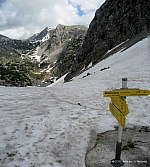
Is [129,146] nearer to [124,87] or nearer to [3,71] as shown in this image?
[124,87]

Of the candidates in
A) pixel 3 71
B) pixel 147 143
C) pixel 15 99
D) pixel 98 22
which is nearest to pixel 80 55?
pixel 98 22

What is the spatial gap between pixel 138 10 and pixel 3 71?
16491 centimetres

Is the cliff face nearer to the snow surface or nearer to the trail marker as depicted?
the snow surface

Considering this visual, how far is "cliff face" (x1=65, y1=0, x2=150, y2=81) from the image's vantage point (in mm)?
58169

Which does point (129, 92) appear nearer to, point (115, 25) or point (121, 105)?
point (121, 105)

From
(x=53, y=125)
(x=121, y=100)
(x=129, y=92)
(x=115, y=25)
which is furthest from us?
(x=115, y=25)

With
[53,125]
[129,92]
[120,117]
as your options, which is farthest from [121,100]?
[53,125]

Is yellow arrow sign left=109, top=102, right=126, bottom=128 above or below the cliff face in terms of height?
below

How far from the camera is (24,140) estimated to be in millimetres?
7039

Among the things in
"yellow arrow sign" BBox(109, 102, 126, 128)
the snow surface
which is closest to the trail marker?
"yellow arrow sign" BBox(109, 102, 126, 128)

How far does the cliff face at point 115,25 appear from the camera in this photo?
5817 centimetres

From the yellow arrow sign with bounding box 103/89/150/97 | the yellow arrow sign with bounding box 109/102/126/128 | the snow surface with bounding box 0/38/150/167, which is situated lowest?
the snow surface with bounding box 0/38/150/167

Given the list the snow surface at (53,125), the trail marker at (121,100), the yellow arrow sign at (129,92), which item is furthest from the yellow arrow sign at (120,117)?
the snow surface at (53,125)

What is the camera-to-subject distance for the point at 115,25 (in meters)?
67.6
